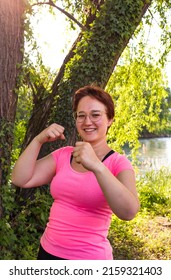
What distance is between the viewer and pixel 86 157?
146cm

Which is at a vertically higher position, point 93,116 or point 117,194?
point 93,116

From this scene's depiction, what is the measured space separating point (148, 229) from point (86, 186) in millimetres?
4725

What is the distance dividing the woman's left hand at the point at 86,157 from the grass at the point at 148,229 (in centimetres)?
364

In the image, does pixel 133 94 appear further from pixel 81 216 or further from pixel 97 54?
pixel 81 216

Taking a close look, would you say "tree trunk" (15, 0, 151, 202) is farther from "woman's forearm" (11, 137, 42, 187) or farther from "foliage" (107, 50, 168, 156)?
"foliage" (107, 50, 168, 156)

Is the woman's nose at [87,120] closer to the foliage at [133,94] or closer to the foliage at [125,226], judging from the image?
the foliage at [125,226]

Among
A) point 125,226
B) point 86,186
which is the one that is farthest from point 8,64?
point 125,226

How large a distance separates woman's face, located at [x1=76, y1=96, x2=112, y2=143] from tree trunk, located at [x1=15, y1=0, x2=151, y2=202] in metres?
2.07

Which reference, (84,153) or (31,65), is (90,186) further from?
(31,65)

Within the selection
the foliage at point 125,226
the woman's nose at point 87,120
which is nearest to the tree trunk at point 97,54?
the foliage at point 125,226

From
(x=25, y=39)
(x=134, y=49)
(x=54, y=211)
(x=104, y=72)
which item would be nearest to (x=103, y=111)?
(x=54, y=211)

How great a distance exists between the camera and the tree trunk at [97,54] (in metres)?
3.74

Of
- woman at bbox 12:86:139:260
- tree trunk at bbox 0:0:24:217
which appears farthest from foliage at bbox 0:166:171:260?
woman at bbox 12:86:139:260

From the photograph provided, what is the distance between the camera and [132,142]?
7.40 m
